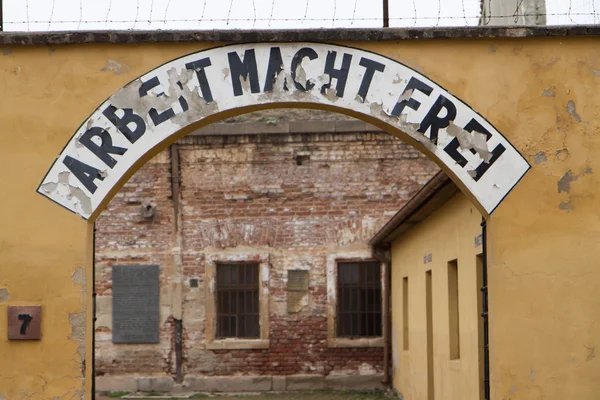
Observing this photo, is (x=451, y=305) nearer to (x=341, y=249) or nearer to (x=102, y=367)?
(x=341, y=249)

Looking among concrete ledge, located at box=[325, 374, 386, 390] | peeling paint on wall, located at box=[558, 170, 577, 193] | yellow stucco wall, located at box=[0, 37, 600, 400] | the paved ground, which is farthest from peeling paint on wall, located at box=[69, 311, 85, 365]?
concrete ledge, located at box=[325, 374, 386, 390]

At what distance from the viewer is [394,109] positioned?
7879mm

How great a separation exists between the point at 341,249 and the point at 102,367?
531 centimetres

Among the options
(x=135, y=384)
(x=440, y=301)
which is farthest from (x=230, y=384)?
(x=440, y=301)

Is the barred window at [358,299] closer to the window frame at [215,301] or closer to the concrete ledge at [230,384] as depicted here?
the window frame at [215,301]

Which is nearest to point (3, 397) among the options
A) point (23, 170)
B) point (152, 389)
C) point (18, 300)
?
point (18, 300)

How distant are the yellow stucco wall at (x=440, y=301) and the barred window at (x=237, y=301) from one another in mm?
2873

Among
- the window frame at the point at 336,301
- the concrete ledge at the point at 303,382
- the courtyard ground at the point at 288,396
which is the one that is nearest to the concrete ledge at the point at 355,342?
the window frame at the point at 336,301

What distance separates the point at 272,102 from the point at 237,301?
510 inches

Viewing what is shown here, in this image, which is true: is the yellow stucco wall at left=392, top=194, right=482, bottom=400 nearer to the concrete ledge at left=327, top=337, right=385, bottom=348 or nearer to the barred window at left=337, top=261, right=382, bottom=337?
the concrete ledge at left=327, top=337, right=385, bottom=348

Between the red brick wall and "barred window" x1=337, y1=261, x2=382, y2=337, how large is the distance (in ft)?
1.24

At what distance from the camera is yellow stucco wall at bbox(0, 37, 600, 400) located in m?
7.70

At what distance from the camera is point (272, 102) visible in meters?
7.93

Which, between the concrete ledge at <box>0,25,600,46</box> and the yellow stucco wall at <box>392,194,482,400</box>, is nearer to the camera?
the concrete ledge at <box>0,25,600,46</box>
